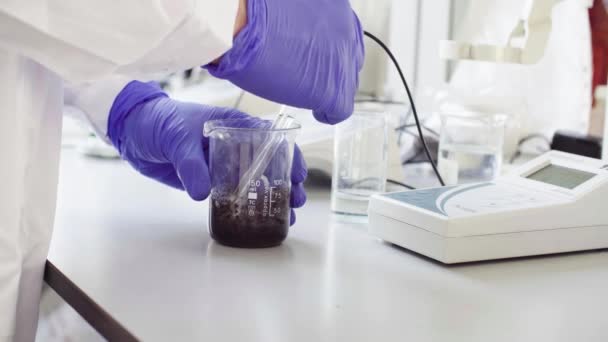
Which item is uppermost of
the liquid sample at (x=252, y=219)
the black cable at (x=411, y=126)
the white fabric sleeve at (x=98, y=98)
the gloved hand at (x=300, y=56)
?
the gloved hand at (x=300, y=56)

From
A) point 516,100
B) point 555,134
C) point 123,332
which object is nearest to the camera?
point 123,332

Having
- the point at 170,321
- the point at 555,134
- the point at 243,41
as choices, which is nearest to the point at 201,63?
the point at 243,41

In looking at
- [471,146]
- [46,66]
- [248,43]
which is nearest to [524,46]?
[471,146]

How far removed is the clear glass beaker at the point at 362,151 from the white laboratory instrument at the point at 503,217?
0.17 metres

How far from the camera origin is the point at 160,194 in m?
1.37

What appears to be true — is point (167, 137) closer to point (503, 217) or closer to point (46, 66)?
point (46, 66)

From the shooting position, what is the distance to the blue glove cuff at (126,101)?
51.1 inches

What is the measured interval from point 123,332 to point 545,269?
53cm

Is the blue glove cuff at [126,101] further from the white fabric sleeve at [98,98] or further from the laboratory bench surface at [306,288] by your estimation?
the laboratory bench surface at [306,288]

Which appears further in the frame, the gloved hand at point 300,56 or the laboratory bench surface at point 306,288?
the gloved hand at point 300,56

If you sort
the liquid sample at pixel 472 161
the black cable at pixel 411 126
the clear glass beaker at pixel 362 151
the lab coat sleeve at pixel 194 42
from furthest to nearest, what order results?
the black cable at pixel 411 126 → the liquid sample at pixel 472 161 → the clear glass beaker at pixel 362 151 → the lab coat sleeve at pixel 194 42

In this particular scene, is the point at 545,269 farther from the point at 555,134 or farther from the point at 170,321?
the point at 555,134

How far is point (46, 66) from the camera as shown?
83 cm

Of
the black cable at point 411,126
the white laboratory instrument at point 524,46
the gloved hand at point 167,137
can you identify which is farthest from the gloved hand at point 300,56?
the black cable at point 411,126
